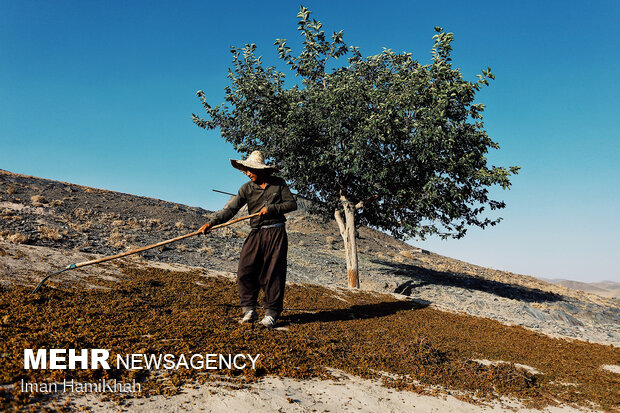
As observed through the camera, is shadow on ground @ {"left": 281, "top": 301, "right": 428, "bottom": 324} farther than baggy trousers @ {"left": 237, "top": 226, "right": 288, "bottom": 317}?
Yes

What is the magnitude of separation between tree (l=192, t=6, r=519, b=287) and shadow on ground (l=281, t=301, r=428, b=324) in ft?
13.8

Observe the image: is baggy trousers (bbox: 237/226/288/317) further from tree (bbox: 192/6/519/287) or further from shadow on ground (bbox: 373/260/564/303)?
shadow on ground (bbox: 373/260/564/303)

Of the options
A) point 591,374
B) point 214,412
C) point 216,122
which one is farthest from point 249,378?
point 216,122

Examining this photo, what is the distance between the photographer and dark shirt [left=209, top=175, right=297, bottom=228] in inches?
297

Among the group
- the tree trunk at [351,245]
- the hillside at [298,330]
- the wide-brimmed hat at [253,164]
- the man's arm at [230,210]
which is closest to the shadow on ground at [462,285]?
the hillside at [298,330]

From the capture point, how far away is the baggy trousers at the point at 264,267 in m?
7.41

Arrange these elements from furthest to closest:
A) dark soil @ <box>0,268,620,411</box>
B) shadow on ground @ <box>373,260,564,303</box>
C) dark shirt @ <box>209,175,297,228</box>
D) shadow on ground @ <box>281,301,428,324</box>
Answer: shadow on ground @ <box>373,260,564,303</box> → shadow on ground @ <box>281,301,428,324</box> → dark shirt @ <box>209,175,297,228</box> → dark soil @ <box>0,268,620,411</box>

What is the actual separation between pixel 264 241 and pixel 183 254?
11336 millimetres

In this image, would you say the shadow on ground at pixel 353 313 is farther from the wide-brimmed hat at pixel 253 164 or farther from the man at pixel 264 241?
the wide-brimmed hat at pixel 253 164

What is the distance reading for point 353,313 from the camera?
9.88 meters

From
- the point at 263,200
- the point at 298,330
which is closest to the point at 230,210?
the point at 263,200

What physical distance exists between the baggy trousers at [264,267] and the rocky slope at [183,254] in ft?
13.8

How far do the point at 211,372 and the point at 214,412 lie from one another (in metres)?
0.90

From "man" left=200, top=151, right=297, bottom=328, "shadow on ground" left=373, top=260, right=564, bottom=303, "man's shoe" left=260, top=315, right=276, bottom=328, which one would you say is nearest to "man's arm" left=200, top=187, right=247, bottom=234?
"man" left=200, top=151, right=297, bottom=328
